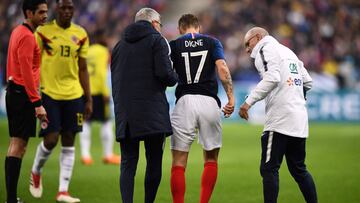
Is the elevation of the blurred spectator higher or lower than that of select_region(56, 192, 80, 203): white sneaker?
higher

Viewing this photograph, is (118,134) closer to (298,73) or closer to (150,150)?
(150,150)

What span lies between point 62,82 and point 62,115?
1.46 ft

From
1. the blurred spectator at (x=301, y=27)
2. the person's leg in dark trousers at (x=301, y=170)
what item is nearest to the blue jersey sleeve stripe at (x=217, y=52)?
the person's leg in dark trousers at (x=301, y=170)

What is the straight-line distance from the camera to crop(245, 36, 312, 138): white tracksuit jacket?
330 inches

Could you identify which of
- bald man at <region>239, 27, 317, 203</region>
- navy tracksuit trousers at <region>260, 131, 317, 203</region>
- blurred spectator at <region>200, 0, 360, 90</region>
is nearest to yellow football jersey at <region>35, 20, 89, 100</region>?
bald man at <region>239, 27, 317, 203</region>

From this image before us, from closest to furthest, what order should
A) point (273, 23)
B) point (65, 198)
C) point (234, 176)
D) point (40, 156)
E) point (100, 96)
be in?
point (65, 198) < point (40, 156) < point (234, 176) < point (100, 96) < point (273, 23)

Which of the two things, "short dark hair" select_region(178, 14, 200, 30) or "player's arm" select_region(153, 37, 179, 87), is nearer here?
"player's arm" select_region(153, 37, 179, 87)

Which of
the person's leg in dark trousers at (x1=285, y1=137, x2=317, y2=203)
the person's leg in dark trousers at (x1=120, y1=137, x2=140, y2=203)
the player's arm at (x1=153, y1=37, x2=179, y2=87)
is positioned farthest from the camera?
the person's leg in dark trousers at (x1=285, y1=137, x2=317, y2=203)

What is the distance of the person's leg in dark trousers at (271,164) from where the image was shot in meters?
8.39

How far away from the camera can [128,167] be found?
853cm

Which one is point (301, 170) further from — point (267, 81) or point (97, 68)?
point (97, 68)

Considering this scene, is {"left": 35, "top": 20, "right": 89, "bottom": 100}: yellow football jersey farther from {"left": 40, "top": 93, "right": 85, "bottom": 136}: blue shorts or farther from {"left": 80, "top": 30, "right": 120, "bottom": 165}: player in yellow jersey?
{"left": 80, "top": 30, "right": 120, "bottom": 165}: player in yellow jersey

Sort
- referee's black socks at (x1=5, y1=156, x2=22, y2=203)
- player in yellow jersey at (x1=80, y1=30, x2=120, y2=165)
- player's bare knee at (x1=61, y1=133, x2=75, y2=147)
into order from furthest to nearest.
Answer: player in yellow jersey at (x1=80, y1=30, x2=120, y2=165) → player's bare knee at (x1=61, y1=133, x2=75, y2=147) → referee's black socks at (x1=5, y1=156, x2=22, y2=203)

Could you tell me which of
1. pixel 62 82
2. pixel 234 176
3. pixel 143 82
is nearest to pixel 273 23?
pixel 234 176
